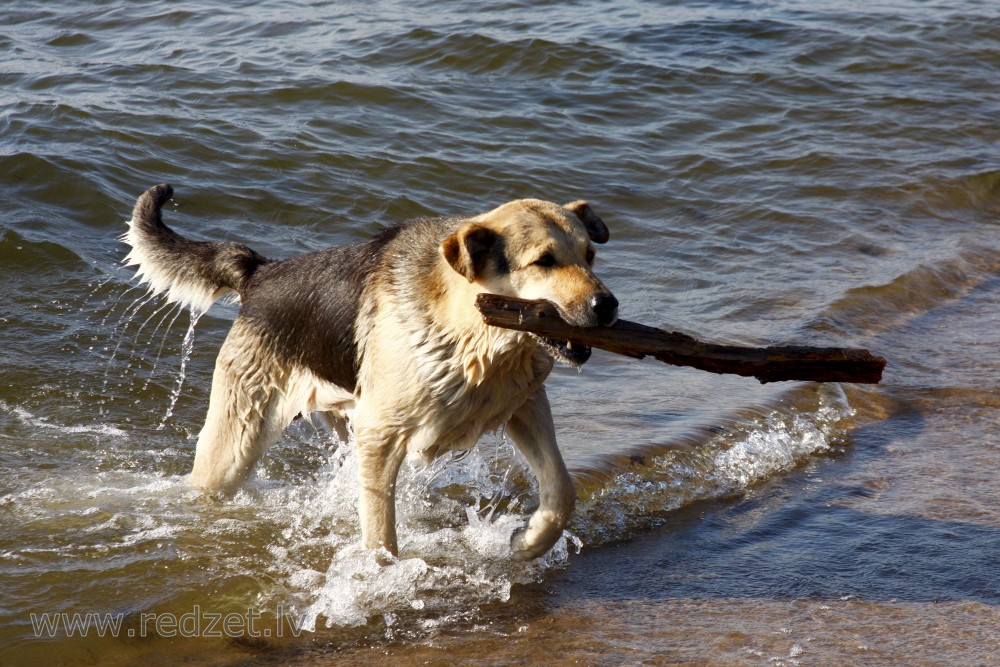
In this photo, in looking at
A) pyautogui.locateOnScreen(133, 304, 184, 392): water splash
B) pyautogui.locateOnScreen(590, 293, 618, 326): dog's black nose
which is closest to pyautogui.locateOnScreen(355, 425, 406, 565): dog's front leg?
pyautogui.locateOnScreen(590, 293, 618, 326): dog's black nose

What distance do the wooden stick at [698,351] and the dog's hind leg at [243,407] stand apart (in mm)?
1717

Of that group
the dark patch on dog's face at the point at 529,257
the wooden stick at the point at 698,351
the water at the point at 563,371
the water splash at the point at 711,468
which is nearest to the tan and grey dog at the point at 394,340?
the dark patch on dog's face at the point at 529,257

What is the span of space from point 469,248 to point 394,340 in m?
0.73

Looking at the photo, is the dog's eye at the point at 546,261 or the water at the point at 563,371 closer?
the dog's eye at the point at 546,261

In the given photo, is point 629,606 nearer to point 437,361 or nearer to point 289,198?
point 437,361

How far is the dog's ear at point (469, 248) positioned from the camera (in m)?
4.64

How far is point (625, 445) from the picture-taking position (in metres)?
7.03

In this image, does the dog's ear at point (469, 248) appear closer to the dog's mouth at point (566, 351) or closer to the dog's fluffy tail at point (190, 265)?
the dog's mouth at point (566, 351)

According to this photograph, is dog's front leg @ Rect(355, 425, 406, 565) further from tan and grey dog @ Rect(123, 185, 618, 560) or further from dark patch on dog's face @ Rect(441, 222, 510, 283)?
dark patch on dog's face @ Rect(441, 222, 510, 283)

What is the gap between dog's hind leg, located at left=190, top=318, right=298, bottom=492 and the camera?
5.81 meters

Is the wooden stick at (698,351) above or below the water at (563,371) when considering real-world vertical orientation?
above

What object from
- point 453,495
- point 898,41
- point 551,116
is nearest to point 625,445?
point 453,495

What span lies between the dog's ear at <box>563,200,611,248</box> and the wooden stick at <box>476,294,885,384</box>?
2.18ft

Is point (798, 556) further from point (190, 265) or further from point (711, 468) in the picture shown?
point (190, 265)
